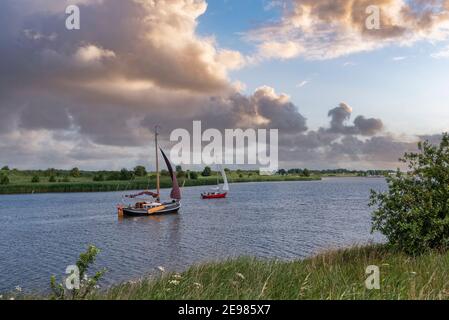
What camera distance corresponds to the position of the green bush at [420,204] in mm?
15016

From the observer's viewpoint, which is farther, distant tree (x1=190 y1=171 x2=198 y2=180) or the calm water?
distant tree (x1=190 y1=171 x2=198 y2=180)

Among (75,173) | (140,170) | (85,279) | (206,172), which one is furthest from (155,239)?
(206,172)

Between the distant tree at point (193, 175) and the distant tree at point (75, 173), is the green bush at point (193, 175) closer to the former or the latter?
the distant tree at point (193, 175)

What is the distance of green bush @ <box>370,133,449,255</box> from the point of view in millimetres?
15016

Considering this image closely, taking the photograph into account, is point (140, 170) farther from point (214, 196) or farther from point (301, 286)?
point (301, 286)

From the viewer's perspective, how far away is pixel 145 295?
8500mm

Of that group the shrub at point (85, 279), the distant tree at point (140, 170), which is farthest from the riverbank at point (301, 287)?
the distant tree at point (140, 170)

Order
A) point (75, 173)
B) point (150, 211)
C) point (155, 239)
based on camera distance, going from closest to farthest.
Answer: point (155, 239) → point (150, 211) → point (75, 173)

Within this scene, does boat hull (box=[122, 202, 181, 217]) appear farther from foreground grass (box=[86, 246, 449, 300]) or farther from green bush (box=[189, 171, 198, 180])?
green bush (box=[189, 171, 198, 180])

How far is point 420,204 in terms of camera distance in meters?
15.7

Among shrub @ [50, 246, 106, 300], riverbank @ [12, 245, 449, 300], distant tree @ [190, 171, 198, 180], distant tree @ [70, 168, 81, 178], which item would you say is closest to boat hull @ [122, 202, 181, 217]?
riverbank @ [12, 245, 449, 300]

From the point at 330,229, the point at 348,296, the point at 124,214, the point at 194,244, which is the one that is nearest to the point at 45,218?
the point at 124,214

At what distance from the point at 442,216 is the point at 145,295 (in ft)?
39.5
